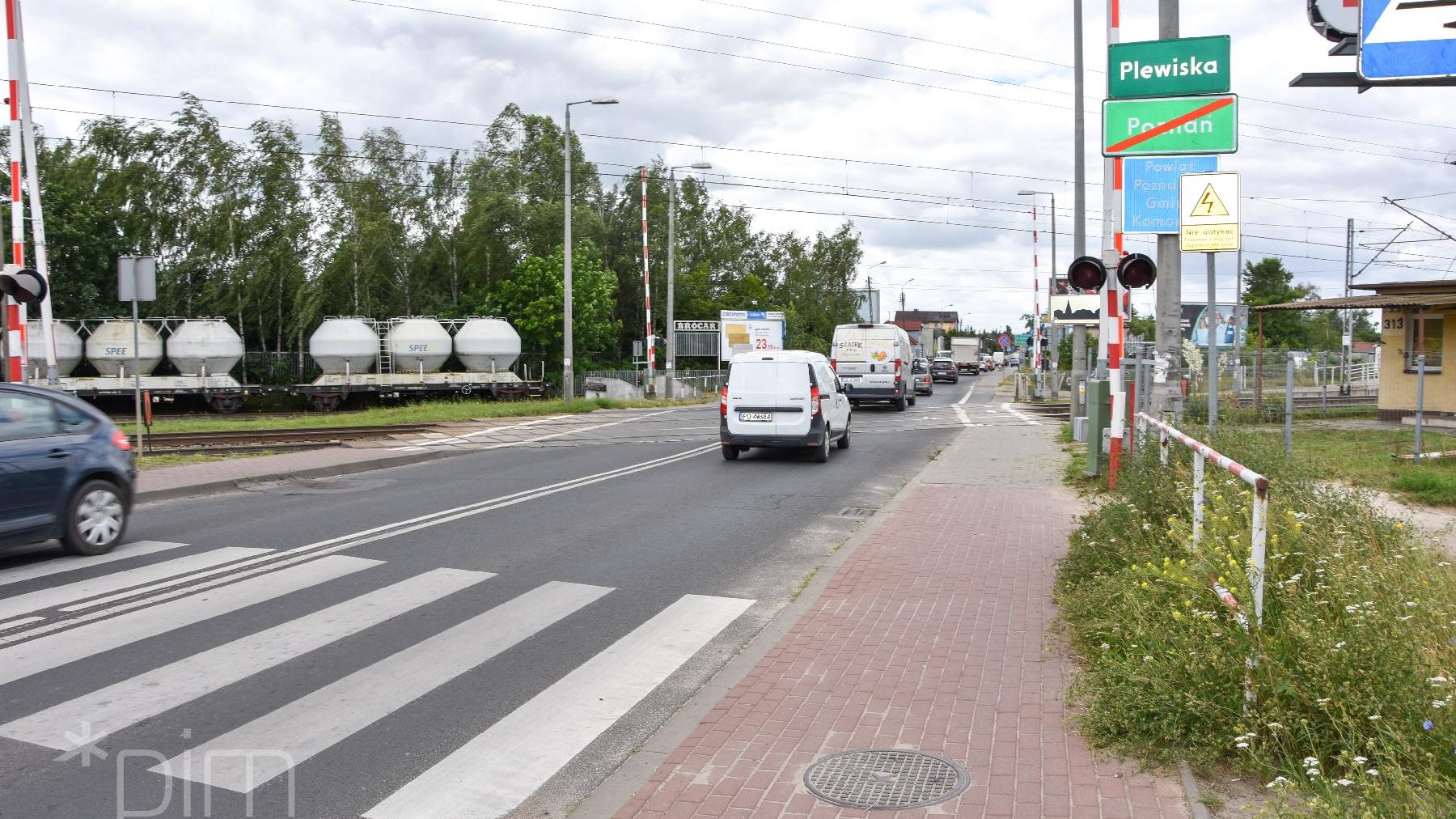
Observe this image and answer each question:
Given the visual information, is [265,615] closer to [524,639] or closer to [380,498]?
[524,639]

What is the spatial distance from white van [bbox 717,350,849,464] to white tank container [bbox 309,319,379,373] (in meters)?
25.6

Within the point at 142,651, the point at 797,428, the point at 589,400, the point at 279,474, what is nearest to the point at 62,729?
the point at 142,651

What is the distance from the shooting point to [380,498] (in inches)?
498

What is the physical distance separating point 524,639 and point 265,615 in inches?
72.4

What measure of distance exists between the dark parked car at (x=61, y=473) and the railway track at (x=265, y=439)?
9.30 m

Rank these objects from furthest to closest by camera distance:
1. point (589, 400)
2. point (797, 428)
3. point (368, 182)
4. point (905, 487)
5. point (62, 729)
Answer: point (368, 182) → point (589, 400) → point (797, 428) → point (905, 487) → point (62, 729)

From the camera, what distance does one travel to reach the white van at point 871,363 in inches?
1357

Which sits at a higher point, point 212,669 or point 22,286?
point 22,286

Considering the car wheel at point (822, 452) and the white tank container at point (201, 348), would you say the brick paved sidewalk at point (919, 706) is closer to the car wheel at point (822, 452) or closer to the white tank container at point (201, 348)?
the car wheel at point (822, 452)

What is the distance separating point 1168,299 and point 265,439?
1779 centimetres

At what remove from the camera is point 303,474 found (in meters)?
14.9

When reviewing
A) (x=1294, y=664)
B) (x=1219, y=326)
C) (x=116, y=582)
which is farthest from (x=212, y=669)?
(x=1219, y=326)

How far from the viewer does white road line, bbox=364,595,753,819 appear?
165 inches

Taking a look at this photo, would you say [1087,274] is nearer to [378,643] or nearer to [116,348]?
[378,643]
